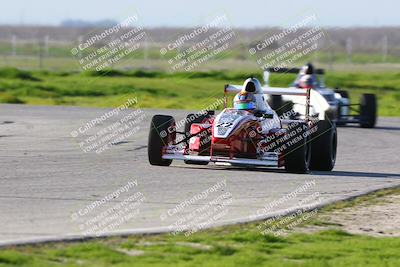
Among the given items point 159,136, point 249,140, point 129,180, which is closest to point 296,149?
point 249,140

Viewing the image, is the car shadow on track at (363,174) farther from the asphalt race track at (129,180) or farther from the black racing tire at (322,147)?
the black racing tire at (322,147)

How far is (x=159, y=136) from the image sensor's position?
58.6ft

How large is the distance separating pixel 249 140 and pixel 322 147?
4.93 ft

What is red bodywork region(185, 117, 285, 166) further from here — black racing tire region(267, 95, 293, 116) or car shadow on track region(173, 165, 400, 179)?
black racing tire region(267, 95, 293, 116)

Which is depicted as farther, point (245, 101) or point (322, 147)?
point (322, 147)

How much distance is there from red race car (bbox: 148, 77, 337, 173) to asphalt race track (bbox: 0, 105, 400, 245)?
24cm

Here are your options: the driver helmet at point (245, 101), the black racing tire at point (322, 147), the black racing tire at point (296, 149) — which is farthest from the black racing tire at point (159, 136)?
the black racing tire at point (322, 147)

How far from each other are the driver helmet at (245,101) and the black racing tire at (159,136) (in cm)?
105

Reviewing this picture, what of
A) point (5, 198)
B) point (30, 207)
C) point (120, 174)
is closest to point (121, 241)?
point (30, 207)

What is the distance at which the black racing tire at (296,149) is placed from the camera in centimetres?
1736

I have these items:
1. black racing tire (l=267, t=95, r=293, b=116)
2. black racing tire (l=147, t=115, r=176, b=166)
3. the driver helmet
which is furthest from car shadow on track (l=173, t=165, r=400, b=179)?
black racing tire (l=267, t=95, r=293, b=116)

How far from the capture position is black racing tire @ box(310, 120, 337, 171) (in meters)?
18.5

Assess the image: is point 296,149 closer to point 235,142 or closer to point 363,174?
point 235,142

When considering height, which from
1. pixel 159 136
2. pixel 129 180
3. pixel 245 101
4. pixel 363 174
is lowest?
pixel 363 174
